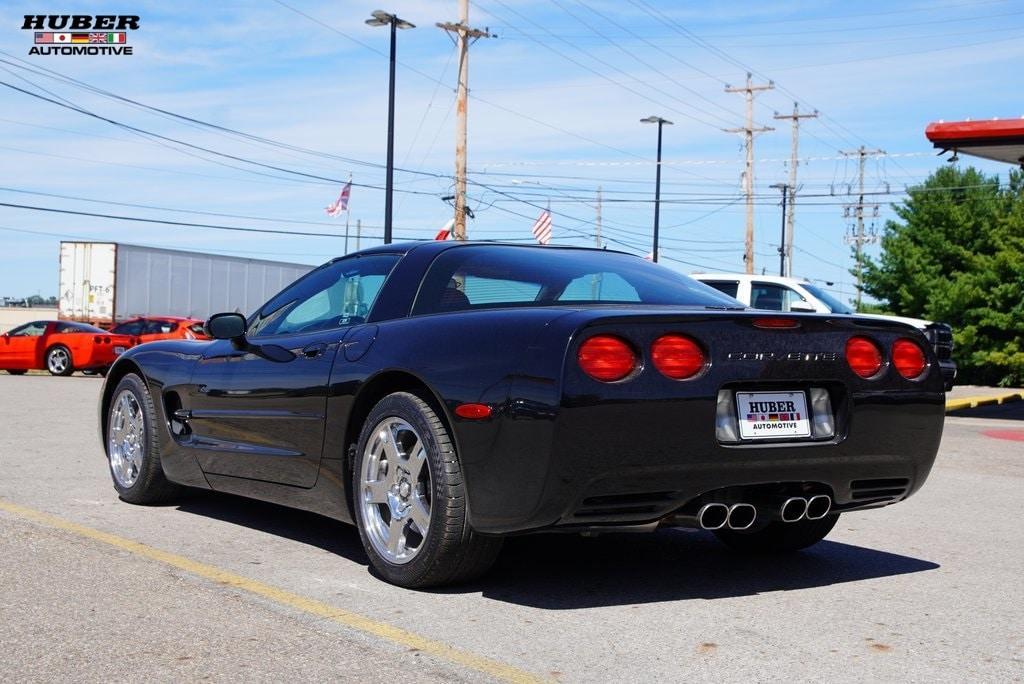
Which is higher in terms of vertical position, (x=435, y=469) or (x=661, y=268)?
(x=661, y=268)

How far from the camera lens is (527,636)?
3.99 metres

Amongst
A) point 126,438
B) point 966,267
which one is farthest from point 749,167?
point 126,438

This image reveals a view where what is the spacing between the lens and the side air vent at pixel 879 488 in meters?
4.71

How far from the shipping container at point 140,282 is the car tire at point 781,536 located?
36.1 meters

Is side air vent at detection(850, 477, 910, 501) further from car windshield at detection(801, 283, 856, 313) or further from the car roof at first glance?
car windshield at detection(801, 283, 856, 313)

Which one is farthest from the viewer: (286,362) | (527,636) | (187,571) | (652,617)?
(286,362)

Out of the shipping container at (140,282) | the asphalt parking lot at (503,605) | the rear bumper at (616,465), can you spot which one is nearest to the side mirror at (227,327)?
the asphalt parking lot at (503,605)

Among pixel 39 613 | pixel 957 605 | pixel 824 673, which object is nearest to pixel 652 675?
pixel 824 673

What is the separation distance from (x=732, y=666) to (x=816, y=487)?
1.17 meters

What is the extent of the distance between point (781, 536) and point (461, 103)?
25.0m

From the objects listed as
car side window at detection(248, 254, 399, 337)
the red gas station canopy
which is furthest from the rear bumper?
the red gas station canopy

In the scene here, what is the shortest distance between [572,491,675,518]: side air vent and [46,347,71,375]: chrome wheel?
25.1 metres

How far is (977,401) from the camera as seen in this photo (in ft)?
65.7

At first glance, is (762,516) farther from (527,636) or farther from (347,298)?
(347,298)
